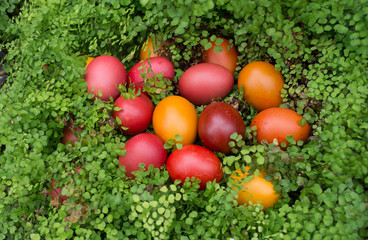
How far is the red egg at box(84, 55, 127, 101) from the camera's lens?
2232 millimetres

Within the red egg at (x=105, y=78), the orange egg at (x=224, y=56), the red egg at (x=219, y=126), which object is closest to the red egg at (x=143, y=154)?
the red egg at (x=219, y=126)

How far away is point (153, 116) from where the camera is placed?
2.19 metres

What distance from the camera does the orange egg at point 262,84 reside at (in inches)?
85.6

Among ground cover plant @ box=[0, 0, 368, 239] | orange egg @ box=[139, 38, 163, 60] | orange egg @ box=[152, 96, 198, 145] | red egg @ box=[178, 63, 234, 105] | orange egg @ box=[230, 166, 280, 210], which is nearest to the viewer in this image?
ground cover plant @ box=[0, 0, 368, 239]

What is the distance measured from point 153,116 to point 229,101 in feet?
1.64

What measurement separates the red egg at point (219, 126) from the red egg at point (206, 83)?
0.19 metres

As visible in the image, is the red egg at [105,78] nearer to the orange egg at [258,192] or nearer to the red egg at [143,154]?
the red egg at [143,154]

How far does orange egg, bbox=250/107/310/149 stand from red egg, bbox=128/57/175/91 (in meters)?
0.72

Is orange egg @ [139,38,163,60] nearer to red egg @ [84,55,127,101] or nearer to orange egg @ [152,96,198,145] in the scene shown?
red egg @ [84,55,127,101]

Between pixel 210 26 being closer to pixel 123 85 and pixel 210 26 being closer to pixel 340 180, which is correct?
pixel 123 85

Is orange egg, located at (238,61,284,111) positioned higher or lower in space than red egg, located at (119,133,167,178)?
higher

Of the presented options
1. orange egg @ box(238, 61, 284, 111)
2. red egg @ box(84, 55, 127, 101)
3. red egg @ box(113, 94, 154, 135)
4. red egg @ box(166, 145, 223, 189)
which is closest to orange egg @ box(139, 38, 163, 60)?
red egg @ box(84, 55, 127, 101)

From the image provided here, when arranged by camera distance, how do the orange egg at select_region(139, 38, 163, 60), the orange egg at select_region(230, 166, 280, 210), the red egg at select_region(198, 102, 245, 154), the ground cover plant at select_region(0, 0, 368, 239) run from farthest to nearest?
the orange egg at select_region(139, 38, 163, 60) → the red egg at select_region(198, 102, 245, 154) → the orange egg at select_region(230, 166, 280, 210) → the ground cover plant at select_region(0, 0, 368, 239)

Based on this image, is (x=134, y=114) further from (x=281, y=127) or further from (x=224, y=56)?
(x=281, y=127)
